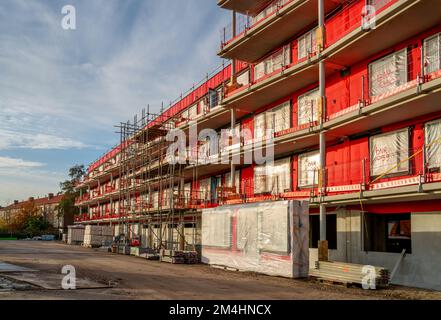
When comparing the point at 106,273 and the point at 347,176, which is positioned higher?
the point at 347,176

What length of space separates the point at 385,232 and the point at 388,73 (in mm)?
5785

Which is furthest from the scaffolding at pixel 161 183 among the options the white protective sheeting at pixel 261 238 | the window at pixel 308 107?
the window at pixel 308 107

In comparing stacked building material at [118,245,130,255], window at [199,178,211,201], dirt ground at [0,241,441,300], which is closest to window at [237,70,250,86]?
window at [199,178,211,201]

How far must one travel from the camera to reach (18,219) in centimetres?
9312

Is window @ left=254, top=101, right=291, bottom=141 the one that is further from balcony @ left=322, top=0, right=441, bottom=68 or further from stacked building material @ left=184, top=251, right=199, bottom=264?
stacked building material @ left=184, top=251, right=199, bottom=264

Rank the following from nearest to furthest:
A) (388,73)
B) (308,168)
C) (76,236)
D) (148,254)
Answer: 1. (388,73)
2. (308,168)
3. (148,254)
4. (76,236)

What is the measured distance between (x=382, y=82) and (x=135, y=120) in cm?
2590

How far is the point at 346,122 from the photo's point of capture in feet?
56.8

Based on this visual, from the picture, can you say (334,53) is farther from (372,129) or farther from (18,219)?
(18,219)

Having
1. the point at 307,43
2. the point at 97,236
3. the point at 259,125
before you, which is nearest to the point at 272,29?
the point at 307,43

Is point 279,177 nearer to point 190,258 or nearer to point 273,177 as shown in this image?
point 273,177

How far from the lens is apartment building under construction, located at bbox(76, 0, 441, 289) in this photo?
1516 cm

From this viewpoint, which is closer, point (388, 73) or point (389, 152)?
point (389, 152)
